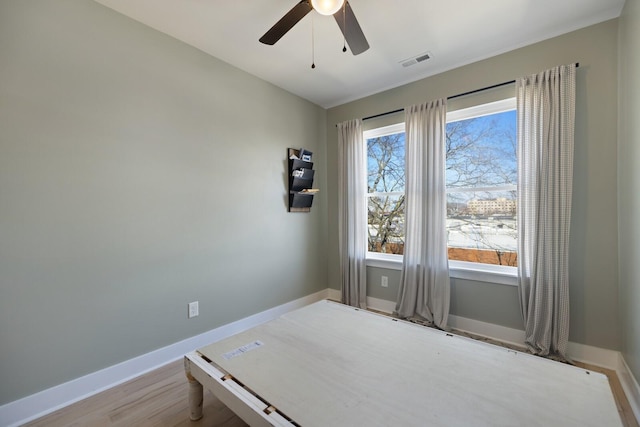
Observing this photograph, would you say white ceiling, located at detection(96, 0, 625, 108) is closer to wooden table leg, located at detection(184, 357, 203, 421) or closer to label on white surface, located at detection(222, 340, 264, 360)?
label on white surface, located at detection(222, 340, 264, 360)

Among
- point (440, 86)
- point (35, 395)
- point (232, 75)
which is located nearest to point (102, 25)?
point (232, 75)

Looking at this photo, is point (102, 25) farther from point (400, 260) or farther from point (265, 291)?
point (400, 260)

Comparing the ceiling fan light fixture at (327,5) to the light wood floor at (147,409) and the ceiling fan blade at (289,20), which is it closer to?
the ceiling fan blade at (289,20)

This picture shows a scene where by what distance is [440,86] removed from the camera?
2803 mm

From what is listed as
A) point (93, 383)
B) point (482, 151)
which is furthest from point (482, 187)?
point (93, 383)

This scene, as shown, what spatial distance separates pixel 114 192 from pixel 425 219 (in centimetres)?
270

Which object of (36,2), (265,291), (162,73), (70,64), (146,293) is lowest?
(265,291)

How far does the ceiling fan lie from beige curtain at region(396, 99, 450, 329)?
130cm

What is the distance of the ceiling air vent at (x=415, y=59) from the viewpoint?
2520 millimetres

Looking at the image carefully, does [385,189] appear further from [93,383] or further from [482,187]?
[93,383]

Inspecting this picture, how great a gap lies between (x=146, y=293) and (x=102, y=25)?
1.92m

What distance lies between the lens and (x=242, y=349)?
1627 millimetres

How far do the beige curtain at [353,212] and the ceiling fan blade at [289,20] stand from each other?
1742 millimetres

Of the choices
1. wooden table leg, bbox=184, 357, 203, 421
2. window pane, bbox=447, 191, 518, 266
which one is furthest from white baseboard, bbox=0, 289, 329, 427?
window pane, bbox=447, 191, 518, 266
